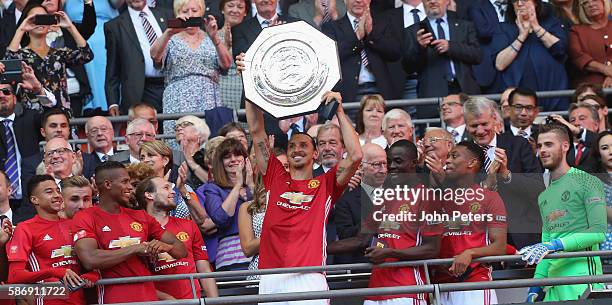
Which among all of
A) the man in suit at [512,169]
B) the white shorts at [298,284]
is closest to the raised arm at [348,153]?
the white shorts at [298,284]

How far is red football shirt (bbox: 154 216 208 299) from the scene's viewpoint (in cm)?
1379

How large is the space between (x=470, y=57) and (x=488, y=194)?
181 inches

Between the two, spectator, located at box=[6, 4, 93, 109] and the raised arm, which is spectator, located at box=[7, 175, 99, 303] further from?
spectator, located at box=[6, 4, 93, 109]

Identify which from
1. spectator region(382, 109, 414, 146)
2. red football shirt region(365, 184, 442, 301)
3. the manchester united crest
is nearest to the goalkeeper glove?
red football shirt region(365, 184, 442, 301)

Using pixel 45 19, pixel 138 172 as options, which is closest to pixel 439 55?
pixel 45 19

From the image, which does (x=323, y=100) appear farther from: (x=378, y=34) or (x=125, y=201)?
(x=378, y=34)

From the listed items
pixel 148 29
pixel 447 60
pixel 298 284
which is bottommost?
pixel 298 284

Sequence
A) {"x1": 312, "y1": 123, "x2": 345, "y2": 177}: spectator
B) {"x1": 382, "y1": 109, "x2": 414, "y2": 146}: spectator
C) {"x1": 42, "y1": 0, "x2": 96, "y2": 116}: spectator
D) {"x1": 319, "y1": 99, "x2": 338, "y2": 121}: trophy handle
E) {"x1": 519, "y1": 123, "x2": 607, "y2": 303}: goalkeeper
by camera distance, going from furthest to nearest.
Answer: {"x1": 42, "y1": 0, "x2": 96, "y2": 116}: spectator
{"x1": 382, "y1": 109, "x2": 414, "y2": 146}: spectator
{"x1": 312, "y1": 123, "x2": 345, "y2": 177}: spectator
{"x1": 519, "y1": 123, "x2": 607, "y2": 303}: goalkeeper
{"x1": 319, "y1": 99, "x2": 338, "y2": 121}: trophy handle

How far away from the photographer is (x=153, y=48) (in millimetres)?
17984

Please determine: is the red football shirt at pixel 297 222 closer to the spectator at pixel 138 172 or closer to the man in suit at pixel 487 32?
the spectator at pixel 138 172

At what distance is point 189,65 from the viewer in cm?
1778

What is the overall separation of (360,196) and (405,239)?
4.94ft

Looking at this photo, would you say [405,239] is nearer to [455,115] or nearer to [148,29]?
[455,115]

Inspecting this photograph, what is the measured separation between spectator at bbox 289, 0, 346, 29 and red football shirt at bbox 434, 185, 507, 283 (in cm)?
543
